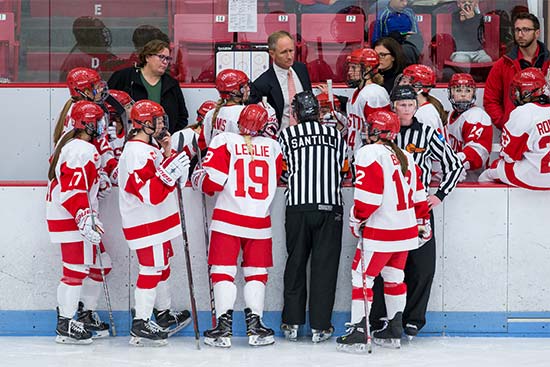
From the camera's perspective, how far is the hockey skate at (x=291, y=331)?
211 inches

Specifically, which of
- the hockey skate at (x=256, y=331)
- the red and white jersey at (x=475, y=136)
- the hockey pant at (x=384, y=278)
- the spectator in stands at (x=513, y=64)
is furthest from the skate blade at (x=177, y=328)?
the spectator in stands at (x=513, y=64)

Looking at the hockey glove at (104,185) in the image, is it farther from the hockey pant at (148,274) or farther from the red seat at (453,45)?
the red seat at (453,45)

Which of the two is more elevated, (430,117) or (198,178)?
(430,117)

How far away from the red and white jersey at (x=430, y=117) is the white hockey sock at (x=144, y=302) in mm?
1563

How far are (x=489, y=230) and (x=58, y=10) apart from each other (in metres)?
2.94

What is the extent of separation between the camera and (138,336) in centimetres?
519

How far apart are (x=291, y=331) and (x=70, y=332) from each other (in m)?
1.00

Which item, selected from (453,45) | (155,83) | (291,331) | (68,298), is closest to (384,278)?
(291,331)

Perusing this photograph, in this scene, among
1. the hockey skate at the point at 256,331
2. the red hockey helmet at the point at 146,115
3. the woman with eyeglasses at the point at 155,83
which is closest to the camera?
the red hockey helmet at the point at 146,115

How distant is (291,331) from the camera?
5.36m

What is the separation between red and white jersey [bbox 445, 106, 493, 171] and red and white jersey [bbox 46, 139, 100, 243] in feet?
5.99

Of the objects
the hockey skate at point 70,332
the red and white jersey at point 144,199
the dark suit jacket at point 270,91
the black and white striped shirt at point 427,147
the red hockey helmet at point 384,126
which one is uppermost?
the dark suit jacket at point 270,91

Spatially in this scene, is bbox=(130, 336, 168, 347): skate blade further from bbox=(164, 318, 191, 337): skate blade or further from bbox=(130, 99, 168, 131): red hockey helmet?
bbox=(130, 99, 168, 131): red hockey helmet

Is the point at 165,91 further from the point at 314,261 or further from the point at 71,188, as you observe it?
the point at 314,261
